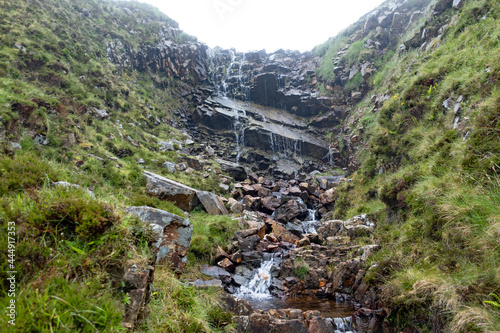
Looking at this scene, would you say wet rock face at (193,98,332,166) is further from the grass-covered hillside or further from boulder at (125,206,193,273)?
boulder at (125,206,193,273)

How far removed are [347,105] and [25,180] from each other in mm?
31341

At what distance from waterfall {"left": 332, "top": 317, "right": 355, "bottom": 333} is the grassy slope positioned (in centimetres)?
328

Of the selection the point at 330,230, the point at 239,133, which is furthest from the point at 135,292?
the point at 239,133

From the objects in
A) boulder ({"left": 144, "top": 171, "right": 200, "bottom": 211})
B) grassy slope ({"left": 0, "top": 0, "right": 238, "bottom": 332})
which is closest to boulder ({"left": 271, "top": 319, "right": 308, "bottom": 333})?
grassy slope ({"left": 0, "top": 0, "right": 238, "bottom": 332})

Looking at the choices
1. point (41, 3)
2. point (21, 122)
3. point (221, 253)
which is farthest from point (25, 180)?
point (41, 3)

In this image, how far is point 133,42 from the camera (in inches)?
1169

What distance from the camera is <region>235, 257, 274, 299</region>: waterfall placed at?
8422mm

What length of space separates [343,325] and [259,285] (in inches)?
141

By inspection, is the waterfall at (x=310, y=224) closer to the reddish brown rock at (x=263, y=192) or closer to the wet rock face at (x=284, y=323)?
the reddish brown rock at (x=263, y=192)

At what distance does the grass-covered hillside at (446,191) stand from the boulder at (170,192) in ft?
28.2

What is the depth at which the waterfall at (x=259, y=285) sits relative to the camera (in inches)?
332

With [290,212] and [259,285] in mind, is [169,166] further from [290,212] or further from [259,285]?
[259,285]

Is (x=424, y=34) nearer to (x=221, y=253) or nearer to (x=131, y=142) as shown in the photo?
(x=221, y=253)

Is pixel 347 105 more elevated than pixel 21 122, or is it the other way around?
pixel 347 105
